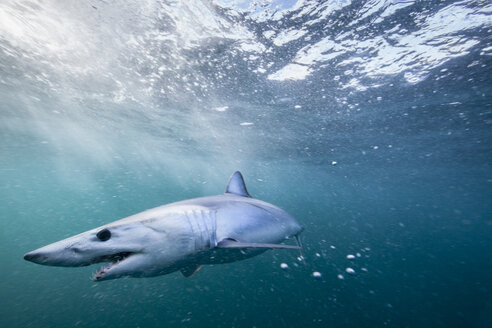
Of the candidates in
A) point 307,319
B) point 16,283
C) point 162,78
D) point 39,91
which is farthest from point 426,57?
point 39,91

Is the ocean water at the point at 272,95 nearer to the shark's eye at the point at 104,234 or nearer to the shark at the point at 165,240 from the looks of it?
the shark at the point at 165,240

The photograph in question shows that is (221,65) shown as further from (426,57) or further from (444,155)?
(444,155)

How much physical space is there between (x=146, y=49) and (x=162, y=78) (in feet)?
8.38

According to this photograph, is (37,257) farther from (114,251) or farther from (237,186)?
(237,186)

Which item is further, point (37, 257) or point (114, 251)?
point (114, 251)

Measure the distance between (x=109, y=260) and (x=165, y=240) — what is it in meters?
0.56

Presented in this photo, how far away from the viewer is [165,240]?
2.39m

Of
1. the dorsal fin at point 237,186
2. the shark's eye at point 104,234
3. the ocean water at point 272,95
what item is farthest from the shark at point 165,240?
the ocean water at point 272,95

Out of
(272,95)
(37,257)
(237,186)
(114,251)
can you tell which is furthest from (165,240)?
(272,95)

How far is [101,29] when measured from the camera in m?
8.22

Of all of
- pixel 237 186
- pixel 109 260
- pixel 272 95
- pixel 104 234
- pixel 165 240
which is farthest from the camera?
pixel 272 95

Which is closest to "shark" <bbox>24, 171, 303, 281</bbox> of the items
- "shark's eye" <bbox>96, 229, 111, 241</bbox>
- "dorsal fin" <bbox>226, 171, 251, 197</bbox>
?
"shark's eye" <bbox>96, 229, 111, 241</bbox>

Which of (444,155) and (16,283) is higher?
(444,155)

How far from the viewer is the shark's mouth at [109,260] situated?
6.48 ft
